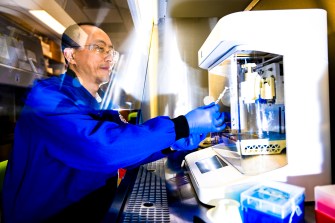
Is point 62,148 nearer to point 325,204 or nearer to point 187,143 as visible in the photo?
point 187,143

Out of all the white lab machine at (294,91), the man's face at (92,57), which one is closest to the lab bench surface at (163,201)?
the white lab machine at (294,91)

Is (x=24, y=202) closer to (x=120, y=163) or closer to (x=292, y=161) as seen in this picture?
(x=120, y=163)

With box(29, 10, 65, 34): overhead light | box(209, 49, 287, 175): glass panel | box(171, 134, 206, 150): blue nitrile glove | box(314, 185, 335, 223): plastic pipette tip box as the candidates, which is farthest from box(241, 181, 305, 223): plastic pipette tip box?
box(29, 10, 65, 34): overhead light

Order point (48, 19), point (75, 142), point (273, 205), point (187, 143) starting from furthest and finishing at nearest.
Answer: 1. point (48, 19)
2. point (187, 143)
3. point (75, 142)
4. point (273, 205)

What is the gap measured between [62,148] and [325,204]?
822 mm

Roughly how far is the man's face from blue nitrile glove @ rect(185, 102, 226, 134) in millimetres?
542

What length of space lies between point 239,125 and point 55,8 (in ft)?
4.92

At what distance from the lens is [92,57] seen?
1.17 metres

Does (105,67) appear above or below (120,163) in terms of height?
above

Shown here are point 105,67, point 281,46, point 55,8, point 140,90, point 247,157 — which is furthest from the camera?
point 140,90

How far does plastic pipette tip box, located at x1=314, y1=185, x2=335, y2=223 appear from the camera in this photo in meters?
0.55

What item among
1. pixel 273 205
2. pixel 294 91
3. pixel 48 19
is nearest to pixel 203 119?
pixel 294 91

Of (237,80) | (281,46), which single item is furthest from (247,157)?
(281,46)

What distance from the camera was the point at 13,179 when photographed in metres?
0.94
